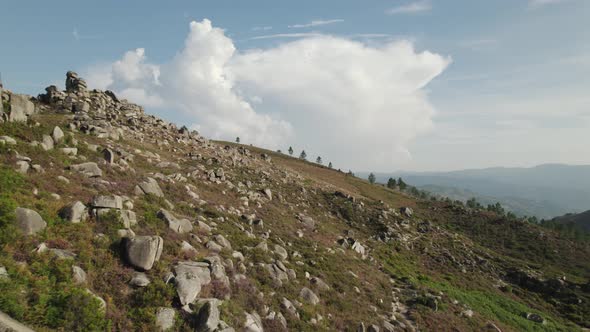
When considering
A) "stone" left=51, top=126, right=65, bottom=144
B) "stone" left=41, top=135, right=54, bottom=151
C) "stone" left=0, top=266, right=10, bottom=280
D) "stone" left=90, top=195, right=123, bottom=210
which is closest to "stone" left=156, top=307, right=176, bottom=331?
"stone" left=0, top=266, right=10, bottom=280

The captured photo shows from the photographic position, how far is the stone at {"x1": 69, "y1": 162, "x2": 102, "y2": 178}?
63.0ft

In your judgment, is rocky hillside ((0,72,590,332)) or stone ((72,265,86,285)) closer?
stone ((72,265,86,285))

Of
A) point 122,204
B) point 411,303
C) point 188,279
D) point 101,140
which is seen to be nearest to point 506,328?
point 411,303

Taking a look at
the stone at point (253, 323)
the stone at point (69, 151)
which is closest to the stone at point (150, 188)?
the stone at point (69, 151)

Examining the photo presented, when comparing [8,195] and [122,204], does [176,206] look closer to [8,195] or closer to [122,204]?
[122,204]

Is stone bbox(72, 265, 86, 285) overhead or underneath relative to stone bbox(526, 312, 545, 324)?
overhead

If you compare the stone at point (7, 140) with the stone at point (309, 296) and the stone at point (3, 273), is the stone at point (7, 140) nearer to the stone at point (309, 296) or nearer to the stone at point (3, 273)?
the stone at point (3, 273)

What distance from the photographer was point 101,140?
2973 cm

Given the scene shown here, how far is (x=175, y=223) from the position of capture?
59.1 ft

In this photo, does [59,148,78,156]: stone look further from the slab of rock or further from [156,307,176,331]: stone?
[156,307,176,331]: stone

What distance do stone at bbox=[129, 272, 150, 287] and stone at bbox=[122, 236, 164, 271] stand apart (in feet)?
1.57

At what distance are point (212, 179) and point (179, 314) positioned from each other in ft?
73.9

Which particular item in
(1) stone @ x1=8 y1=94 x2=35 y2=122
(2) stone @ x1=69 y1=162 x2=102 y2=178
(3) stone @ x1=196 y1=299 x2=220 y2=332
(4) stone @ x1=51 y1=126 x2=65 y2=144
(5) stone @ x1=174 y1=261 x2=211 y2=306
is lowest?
(3) stone @ x1=196 y1=299 x2=220 y2=332

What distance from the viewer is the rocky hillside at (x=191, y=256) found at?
11367 mm
